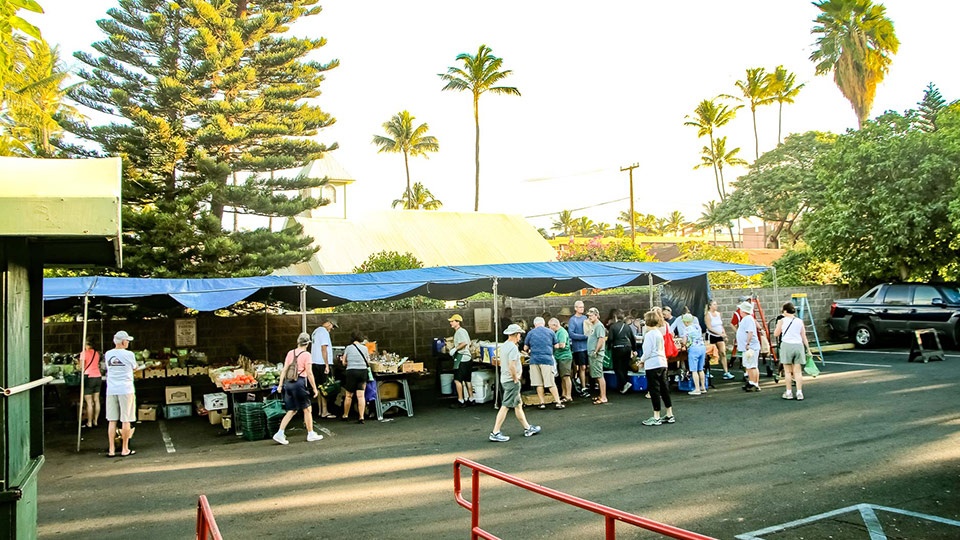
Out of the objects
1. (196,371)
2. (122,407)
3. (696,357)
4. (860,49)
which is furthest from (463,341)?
(860,49)

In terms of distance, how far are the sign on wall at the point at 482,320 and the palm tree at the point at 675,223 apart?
8825cm

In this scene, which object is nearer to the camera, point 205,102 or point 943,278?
point 943,278

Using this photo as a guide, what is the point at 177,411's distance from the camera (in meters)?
12.9

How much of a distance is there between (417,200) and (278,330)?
39.4 m

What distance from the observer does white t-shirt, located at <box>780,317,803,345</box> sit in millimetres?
11492

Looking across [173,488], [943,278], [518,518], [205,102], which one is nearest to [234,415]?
[173,488]

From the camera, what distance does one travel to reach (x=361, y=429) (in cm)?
1119

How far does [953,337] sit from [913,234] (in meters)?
2.84

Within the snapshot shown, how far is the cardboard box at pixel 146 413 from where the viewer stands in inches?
497

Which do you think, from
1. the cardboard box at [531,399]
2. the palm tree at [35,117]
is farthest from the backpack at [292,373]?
the palm tree at [35,117]

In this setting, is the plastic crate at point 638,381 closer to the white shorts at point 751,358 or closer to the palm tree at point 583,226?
the white shorts at point 751,358

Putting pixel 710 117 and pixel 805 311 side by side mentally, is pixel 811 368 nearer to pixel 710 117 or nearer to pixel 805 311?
pixel 805 311

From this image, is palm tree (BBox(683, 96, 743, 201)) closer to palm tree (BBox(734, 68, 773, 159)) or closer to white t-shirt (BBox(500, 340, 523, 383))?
palm tree (BBox(734, 68, 773, 159))

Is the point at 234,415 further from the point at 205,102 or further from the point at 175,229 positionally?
the point at 205,102
